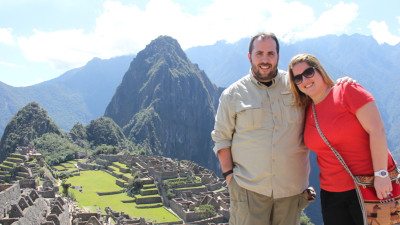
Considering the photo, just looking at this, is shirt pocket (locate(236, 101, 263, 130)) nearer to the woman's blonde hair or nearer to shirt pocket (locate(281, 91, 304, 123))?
shirt pocket (locate(281, 91, 304, 123))

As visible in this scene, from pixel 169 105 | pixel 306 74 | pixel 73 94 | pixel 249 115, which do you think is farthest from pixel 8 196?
pixel 73 94

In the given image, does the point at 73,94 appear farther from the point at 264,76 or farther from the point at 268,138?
the point at 268,138

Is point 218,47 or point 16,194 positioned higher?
point 218,47

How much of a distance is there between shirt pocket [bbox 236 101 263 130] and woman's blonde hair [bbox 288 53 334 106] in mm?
353

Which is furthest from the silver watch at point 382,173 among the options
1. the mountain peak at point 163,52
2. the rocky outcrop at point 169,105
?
the mountain peak at point 163,52

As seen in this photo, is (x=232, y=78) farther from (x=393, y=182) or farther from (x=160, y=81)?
(x=393, y=182)

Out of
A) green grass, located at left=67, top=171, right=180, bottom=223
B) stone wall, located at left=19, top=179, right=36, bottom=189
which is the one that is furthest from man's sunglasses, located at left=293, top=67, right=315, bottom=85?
stone wall, located at left=19, top=179, right=36, bottom=189

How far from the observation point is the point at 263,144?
14.6 ft

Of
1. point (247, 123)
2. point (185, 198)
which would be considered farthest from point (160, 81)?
point (247, 123)

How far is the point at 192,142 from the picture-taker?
104m

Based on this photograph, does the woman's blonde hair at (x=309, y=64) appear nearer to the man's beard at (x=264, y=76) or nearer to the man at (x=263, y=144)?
the man at (x=263, y=144)

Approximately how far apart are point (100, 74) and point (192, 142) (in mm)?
60511

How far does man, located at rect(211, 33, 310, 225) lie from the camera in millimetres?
4457

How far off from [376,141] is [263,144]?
106 centimetres
